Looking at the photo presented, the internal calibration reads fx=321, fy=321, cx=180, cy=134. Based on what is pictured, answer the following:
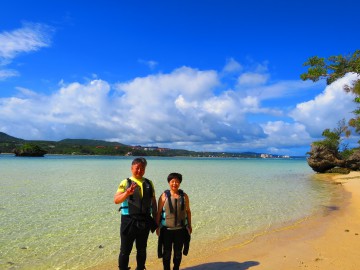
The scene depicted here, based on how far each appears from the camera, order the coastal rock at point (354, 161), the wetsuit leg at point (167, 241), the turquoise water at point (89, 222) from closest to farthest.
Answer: the wetsuit leg at point (167, 241) < the turquoise water at point (89, 222) < the coastal rock at point (354, 161)

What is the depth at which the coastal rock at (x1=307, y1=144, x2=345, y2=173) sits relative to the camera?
5125 cm

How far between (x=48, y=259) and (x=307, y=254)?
7.55 metres

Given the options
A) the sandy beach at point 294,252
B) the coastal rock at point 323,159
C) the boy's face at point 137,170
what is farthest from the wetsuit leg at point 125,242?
the coastal rock at point 323,159

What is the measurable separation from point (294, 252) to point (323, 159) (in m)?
46.6

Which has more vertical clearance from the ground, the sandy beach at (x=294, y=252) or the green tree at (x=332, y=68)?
the green tree at (x=332, y=68)

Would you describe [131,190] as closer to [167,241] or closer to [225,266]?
[167,241]

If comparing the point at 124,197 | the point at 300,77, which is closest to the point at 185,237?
the point at 124,197

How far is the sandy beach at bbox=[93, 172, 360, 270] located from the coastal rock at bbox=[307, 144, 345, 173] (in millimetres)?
40866

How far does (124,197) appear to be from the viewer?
20.4 ft

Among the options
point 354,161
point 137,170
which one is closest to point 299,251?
point 137,170

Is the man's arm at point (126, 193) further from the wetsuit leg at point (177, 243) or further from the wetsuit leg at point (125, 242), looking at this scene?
the wetsuit leg at point (177, 243)

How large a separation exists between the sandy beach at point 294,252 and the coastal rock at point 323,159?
40866mm

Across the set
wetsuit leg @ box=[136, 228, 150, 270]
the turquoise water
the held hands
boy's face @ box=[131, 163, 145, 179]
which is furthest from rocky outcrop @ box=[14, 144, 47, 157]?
the held hands

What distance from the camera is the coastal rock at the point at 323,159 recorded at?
51.2 m
